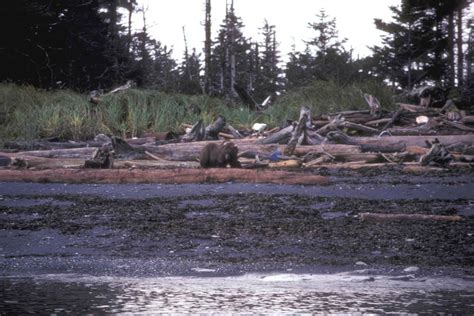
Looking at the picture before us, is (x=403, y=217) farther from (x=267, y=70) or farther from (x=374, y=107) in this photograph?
(x=267, y=70)

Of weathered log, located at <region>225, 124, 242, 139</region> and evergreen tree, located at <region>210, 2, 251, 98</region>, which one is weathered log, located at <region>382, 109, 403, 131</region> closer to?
weathered log, located at <region>225, 124, 242, 139</region>

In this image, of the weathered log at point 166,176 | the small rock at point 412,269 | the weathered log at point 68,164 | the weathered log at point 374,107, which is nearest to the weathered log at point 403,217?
the small rock at point 412,269

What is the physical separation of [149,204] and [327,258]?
291cm

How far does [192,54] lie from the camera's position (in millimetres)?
45438

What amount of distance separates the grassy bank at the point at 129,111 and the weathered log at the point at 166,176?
5.91m

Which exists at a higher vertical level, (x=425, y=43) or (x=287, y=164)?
(x=425, y=43)

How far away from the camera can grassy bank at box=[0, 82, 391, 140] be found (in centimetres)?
1495

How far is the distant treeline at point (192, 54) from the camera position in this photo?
2392cm

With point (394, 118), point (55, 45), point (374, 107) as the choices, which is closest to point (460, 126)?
point (394, 118)

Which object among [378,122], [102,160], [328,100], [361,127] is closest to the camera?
[102,160]

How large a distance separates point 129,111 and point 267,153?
211 inches

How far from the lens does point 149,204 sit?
7266 mm

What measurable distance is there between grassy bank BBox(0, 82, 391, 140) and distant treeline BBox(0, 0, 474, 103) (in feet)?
13.0

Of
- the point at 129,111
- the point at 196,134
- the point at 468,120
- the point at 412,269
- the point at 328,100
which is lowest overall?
the point at 412,269
